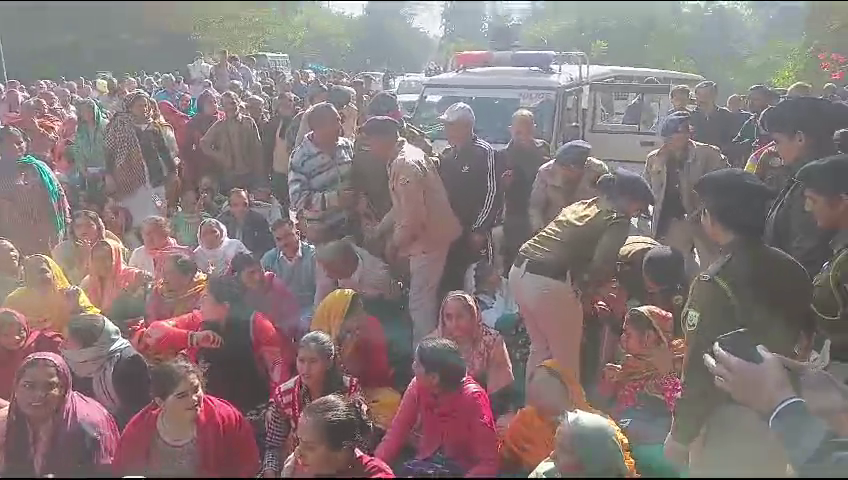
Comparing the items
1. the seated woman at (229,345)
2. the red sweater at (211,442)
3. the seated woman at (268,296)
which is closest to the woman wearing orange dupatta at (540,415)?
the red sweater at (211,442)

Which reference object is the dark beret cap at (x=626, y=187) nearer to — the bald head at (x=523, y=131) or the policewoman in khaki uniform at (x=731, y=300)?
the policewoman in khaki uniform at (x=731, y=300)

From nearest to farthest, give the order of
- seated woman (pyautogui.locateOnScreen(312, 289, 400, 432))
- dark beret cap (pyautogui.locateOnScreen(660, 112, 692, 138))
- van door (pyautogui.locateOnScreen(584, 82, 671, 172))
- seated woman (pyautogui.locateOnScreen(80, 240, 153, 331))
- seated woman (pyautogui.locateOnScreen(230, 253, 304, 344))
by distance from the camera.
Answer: seated woman (pyautogui.locateOnScreen(312, 289, 400, 432)) < seated woman (pyautogui.locateOnScreen(230, 253, 304, 344)) < seated woman (pyautogui.locateOnScreen(80, 240, 153, 331)) < dark beret cap (pyautogui.locateOnScreen(660, 112, 692, 138)) < van door (pyautogui.locateOnScreen(584, 82, 671, 172))

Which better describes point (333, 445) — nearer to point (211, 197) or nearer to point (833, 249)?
point (833, 249)

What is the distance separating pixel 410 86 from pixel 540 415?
16.9ft

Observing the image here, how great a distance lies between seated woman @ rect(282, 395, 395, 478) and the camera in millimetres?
2059

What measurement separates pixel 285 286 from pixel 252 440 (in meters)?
1.54

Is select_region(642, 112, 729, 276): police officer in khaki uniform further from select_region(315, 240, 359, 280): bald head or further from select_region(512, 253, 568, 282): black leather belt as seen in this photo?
select_region(315, 240, 359, 280): bald head

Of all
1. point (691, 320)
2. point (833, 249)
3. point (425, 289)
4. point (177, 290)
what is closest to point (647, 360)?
point (833, 249)

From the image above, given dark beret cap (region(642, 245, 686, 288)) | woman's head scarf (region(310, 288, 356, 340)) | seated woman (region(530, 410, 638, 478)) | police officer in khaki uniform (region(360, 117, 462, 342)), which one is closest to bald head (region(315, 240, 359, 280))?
police officer in khaki uniform (region(360, 117, 462, 342))

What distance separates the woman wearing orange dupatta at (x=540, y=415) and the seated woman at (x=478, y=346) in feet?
0.96

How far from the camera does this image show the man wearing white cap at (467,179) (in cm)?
445

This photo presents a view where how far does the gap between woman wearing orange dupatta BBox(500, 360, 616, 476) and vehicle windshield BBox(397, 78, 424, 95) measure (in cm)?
461

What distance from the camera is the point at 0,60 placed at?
407cm

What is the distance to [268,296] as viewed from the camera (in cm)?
390
